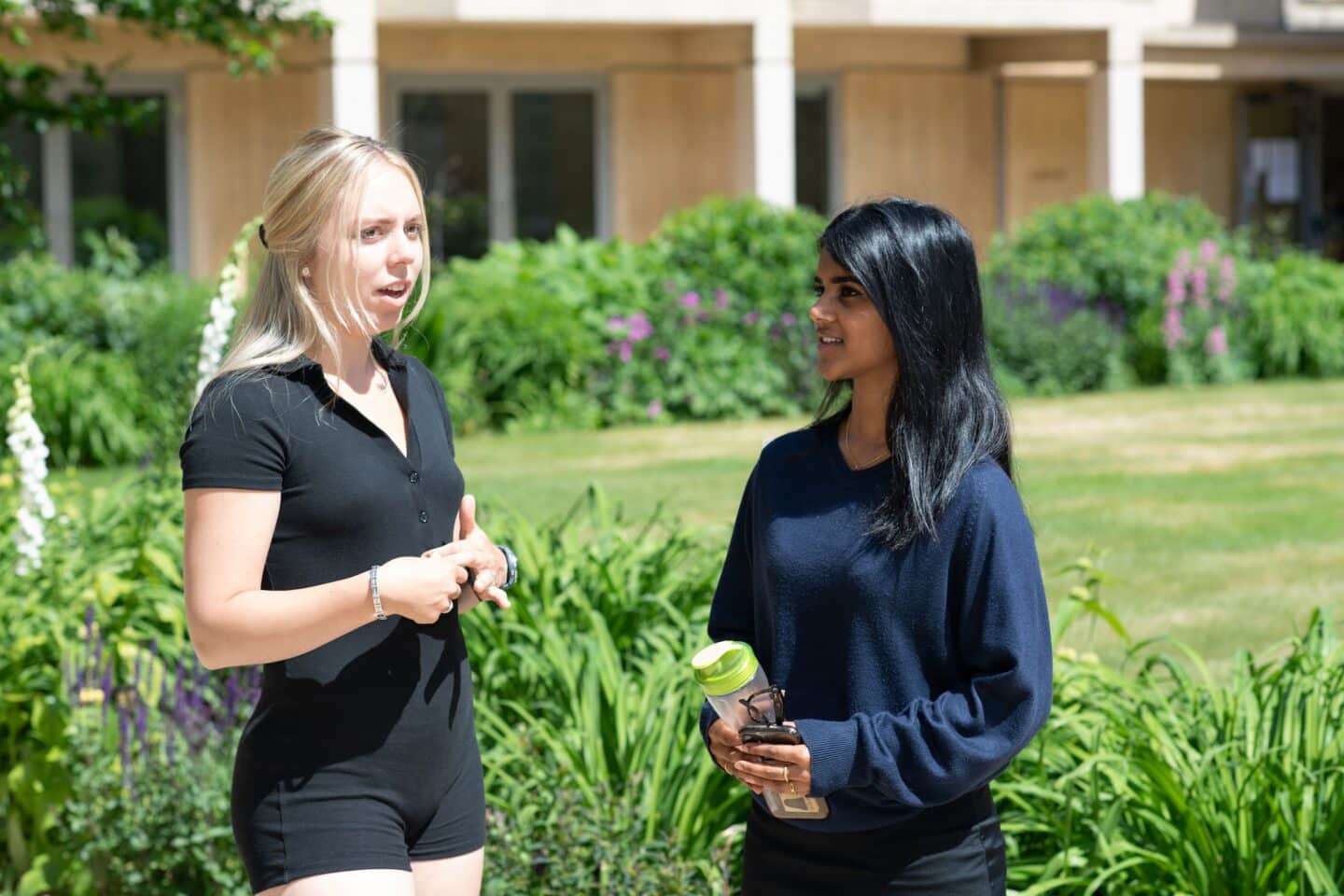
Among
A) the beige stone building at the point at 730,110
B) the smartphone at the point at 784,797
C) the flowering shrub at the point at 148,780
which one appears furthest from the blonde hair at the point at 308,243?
the beige stone building at the point at 730,110

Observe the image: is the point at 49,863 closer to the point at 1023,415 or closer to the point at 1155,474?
the point at 1155,474

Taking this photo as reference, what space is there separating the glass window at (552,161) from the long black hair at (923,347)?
16284 mm

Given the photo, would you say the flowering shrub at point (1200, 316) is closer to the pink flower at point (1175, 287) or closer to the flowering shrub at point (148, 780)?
the pink flower at point (1175, 287)

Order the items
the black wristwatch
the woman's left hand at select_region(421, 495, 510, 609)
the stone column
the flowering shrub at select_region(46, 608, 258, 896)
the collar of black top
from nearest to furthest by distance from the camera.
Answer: the woman's left hand at select_region(421, 495, 510, 609), the black wristwatch, the collar of black top, the flowering shrub at select_region(46, 608, 258, 896), the stone column

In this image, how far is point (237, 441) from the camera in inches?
107

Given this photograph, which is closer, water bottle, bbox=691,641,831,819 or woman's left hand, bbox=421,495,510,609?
water bottle, bbox=691,641,831,819

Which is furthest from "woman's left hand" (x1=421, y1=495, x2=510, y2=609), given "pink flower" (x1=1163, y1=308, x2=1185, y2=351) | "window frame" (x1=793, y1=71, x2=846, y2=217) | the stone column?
"window frame" (x1=793, y1=71, x2=846, y2=217)

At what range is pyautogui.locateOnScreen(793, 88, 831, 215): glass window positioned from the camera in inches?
785

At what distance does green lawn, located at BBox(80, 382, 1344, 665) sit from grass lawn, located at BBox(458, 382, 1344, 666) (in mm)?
13

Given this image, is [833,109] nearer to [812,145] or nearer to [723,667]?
[812,145]

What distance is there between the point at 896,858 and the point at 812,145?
58.4 ft

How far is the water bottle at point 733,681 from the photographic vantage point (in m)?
2.58

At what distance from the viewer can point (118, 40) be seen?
17031mm

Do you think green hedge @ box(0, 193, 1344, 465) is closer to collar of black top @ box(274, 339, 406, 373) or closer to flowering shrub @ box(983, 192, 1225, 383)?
flowering shrub @ box(983, 192, 1225, 383)
